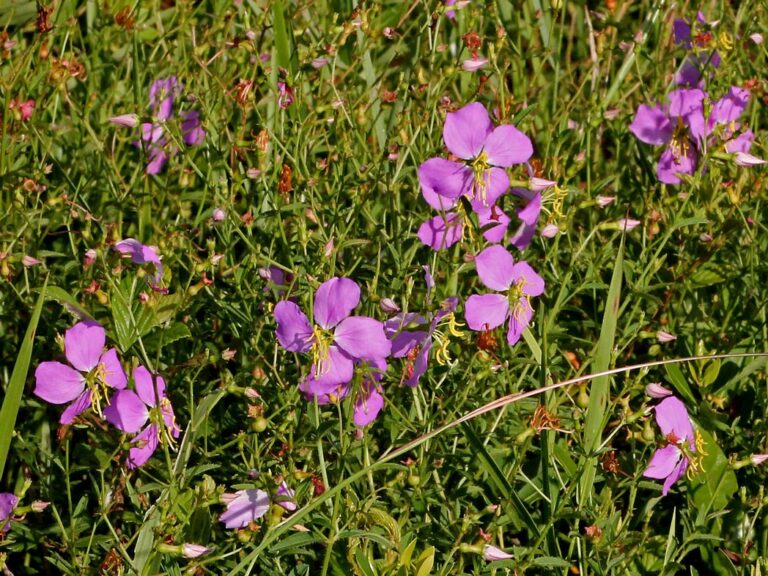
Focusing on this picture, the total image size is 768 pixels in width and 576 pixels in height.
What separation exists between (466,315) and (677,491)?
0.60 m

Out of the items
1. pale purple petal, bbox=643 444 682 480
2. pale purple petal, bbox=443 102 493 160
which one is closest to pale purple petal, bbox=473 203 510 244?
pale purple petal, bbox=443 102 493 160

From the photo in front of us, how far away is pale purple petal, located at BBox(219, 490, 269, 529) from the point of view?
2008 mm

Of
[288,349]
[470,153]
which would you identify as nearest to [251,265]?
[288,349]

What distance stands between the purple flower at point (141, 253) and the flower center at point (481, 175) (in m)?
0.63

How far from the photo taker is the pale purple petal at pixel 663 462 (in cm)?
207

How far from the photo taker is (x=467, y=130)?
2244 millimetres

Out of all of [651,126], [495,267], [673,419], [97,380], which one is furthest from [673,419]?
[97,380]

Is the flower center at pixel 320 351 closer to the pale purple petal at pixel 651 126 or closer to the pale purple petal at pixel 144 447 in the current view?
the pale purple petal at pixel 144 447

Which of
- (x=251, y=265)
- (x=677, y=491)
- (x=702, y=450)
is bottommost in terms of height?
(x=677, y=491)

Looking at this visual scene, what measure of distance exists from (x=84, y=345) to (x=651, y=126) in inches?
58.6

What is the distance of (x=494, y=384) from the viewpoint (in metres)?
2.28

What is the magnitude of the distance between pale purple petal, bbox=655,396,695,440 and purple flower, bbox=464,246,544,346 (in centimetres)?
31

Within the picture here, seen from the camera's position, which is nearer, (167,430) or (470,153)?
(167,430)

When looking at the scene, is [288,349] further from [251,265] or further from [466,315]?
[466,315]
